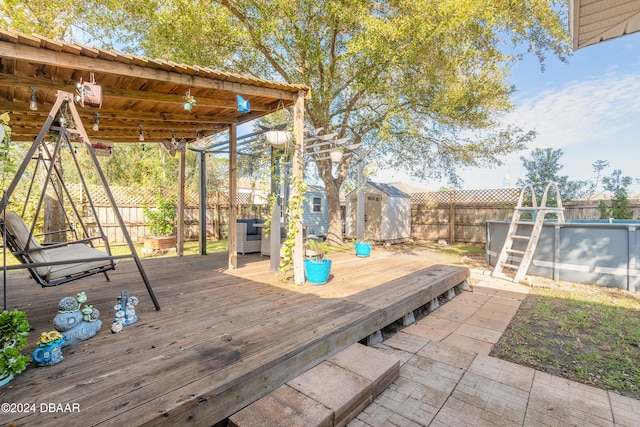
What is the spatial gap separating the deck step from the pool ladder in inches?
163

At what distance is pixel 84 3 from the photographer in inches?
202

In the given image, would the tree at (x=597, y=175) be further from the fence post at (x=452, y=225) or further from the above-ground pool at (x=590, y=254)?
the above-ground pool at (x=590, y=254)

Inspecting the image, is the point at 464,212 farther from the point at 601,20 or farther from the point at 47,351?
the point at 47,351

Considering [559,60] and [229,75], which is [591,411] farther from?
[559,60]

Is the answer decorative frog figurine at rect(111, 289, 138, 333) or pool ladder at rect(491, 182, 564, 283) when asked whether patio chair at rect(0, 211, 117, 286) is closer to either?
decorative frog figurine at rect(111, 289, 138, 333)

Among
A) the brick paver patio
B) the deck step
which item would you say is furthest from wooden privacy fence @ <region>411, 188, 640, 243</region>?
the deck step

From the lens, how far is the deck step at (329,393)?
4.63ft

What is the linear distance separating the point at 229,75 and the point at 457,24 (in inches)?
157

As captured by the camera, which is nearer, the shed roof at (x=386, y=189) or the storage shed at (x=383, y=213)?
the storage shed at (x=383, y=213)

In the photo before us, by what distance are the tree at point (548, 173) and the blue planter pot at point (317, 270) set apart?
28.4 ft

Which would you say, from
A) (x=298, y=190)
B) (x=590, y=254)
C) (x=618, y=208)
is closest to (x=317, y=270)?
(x=298, y=190)

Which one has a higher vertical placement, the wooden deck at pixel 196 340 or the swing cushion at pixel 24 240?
the swing cushion at pixel 24 240

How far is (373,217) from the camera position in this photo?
391 inches

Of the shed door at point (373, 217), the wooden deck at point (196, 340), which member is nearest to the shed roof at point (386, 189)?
the shed door at point (373, 217)
